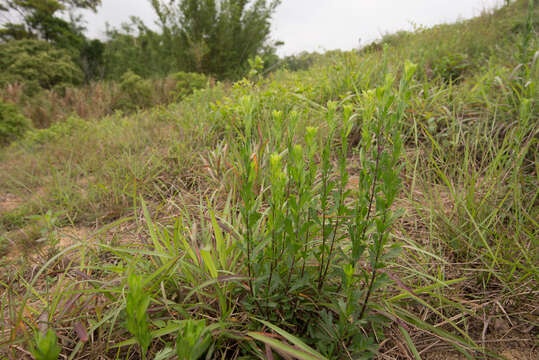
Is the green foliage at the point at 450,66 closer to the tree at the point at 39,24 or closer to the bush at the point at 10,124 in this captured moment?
the bush at the point at 10,124

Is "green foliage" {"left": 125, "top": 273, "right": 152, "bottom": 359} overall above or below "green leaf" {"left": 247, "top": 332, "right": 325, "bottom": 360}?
above

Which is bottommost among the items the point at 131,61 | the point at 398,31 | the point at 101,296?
the point at 101,296

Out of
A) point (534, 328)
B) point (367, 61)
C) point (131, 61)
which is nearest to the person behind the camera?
point (534, 328)

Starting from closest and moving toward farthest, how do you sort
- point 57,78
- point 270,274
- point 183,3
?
point 270,274 → point 183,3 → point 57,78

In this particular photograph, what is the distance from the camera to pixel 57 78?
10.9 meters

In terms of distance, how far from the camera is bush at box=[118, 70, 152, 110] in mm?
7059

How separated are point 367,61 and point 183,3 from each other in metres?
8.32

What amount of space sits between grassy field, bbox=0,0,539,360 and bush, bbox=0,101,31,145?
2620mm

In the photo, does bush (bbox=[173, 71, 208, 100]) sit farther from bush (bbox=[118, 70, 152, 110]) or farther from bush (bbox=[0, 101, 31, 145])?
bush (bbox=[0, 101, 31, 145])

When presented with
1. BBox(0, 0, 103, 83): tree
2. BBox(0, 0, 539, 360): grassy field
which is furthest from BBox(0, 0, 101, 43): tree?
BBox(0, 0, 539, 360): grassy field

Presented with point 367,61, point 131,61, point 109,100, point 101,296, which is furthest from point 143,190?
point 131,61

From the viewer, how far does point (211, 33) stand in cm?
924

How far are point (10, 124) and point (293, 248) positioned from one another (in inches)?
246

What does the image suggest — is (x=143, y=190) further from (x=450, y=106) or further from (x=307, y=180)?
(x=450, y=106)
